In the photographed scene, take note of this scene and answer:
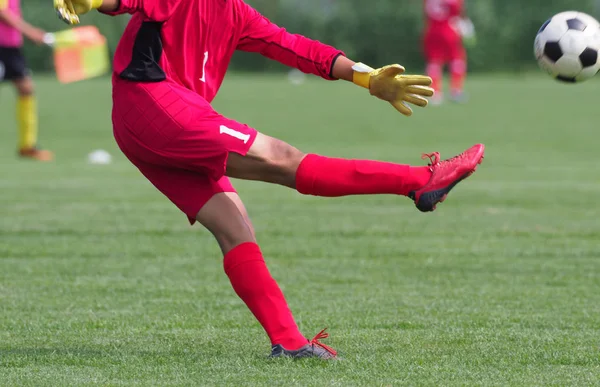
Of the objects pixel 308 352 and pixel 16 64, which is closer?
pixel 308 352

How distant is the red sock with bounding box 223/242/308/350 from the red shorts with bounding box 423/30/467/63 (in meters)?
18.1

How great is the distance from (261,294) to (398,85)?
1005 mm

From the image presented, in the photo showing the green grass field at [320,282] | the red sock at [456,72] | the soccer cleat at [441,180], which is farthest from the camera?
the red sock at [456,72]

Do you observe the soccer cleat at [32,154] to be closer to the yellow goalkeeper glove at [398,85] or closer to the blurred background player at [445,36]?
the yellow goalkeeper glove at [398,85]

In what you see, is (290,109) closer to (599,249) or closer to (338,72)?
(599,249)

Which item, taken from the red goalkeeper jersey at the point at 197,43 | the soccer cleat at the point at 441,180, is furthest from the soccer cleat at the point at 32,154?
the soccer cleat at the point at 441,180

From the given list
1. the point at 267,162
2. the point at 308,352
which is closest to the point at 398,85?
the point at 267,162

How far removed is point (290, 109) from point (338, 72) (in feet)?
55.6

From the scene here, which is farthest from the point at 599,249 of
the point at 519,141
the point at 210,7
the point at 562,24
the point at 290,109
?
the point at 290,109

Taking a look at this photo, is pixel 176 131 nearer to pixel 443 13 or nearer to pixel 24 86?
→ pixel 24 86

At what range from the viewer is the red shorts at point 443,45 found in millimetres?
22109

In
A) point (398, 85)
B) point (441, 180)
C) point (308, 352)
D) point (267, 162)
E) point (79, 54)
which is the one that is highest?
point (398, 85)

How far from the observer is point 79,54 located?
1366 cm

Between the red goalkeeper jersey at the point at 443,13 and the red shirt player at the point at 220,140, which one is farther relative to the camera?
the red goalkeeper jersey at the point at 443,13
